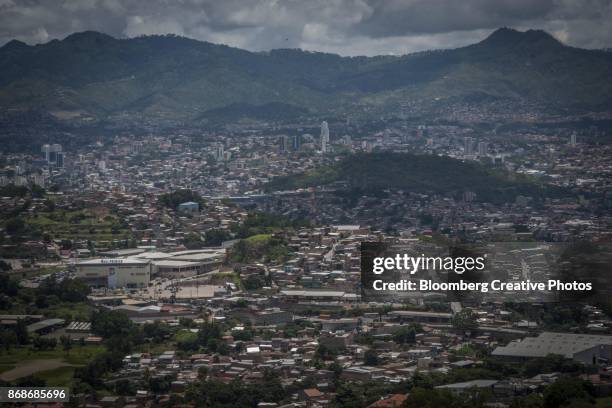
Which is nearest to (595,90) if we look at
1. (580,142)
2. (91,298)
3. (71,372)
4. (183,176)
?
(580,142)

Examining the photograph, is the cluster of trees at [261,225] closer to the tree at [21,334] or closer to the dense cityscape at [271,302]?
the dense cityscape at [271,302]

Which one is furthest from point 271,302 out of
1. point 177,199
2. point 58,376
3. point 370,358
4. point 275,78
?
point 275,78

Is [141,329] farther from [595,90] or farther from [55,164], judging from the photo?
[595,90]

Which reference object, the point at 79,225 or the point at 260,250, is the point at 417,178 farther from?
the point at 260,250

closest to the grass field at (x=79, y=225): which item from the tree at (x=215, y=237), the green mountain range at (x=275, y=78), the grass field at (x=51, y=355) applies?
the tree at (x=215, y=237)

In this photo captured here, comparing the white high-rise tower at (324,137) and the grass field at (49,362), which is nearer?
the grass field at (49,362)

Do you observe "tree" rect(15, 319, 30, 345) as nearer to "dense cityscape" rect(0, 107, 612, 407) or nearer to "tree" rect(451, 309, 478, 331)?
"dense cityscape" rect(0, 107, 612, 407)
